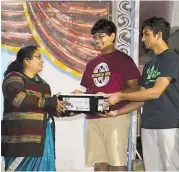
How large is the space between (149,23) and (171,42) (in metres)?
0.34

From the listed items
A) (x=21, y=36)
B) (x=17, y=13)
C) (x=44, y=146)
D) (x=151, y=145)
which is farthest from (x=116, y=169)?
(x=17, y=13)

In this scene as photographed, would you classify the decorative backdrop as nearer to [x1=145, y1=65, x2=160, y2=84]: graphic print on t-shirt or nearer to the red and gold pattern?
the red and gold pattern

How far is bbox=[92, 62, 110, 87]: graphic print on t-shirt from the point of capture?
1.96m

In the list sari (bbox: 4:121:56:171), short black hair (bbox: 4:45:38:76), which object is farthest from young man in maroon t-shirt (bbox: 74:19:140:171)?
short black hair (bbox: 4:45:38:76)

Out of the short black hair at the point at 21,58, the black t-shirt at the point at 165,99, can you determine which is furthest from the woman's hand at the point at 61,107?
the black t-shirt at the point at 165,99

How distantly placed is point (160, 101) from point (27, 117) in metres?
0.90

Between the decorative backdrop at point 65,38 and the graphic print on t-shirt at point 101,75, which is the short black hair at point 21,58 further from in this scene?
the graphic print on t-shirt at point 101,75

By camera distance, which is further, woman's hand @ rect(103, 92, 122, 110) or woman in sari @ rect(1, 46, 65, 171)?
woman in sari @ rect(1, 46, 65, 171)

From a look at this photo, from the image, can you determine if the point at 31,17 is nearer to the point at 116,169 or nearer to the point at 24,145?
the point at 24,145

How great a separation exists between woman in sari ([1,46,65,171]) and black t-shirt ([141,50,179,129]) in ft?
2.20

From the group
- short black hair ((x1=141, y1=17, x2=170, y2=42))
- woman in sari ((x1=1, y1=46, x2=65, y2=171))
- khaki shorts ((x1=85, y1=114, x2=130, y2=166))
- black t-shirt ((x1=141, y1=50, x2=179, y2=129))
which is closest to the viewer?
black t-shirt ((x1=141, y1=50, x2=179, y2=129))

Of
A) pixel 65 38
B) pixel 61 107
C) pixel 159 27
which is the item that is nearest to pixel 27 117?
pixel 61 107

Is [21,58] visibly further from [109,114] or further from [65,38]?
[109,114]

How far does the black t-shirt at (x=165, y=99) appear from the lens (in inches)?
66.8
